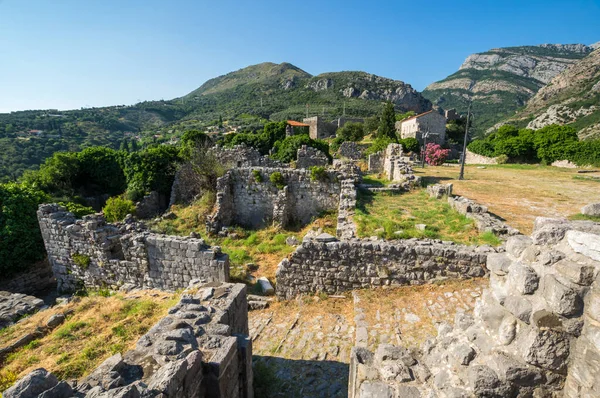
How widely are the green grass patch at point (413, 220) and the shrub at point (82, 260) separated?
7.82 m

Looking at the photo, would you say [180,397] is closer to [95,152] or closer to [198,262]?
[198,262]

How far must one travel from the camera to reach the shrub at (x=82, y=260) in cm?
818

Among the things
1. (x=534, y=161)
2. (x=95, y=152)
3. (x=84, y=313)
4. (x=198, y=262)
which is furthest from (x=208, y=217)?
(x=534, y=161)

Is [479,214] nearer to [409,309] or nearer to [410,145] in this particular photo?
[409,309]

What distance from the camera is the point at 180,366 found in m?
2.88

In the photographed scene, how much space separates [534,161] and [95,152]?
137 feet

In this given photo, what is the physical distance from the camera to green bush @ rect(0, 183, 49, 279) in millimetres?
10666

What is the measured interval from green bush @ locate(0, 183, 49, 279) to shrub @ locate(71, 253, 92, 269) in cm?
482

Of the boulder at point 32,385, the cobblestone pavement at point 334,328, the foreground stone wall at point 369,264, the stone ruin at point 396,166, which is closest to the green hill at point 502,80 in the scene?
the stone ruin at point 396,166

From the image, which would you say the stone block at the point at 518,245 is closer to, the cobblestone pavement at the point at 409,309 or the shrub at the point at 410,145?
the cobblestone pavement at the point at 409,309

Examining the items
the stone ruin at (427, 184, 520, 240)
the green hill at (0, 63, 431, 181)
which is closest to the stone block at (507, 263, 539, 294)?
the stone ruin at (427, 184, 520, 240)

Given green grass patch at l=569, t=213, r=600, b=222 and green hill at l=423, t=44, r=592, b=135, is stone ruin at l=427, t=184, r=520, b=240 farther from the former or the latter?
green hill at l=423, t=44, r=592, b=135

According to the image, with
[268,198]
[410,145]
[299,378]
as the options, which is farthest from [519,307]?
[410,145]

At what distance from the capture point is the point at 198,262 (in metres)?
7.60
